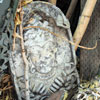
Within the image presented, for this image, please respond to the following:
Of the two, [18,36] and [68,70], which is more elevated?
[18,36]

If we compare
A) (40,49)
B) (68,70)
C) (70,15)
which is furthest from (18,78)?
(70,15)

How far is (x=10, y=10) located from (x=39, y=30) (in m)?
0.21

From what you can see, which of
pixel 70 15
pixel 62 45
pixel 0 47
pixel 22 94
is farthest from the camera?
pixel 70 15

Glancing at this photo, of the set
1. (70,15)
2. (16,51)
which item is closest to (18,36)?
(16,51)

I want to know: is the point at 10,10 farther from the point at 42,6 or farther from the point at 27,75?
the point at 27,75

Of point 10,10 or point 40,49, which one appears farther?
point 40,49

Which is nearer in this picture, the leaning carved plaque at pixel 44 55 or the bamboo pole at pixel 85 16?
the leaning carved plaque at pixel 44 55

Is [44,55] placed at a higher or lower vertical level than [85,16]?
lower

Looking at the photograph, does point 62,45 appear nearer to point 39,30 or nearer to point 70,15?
point 39,30

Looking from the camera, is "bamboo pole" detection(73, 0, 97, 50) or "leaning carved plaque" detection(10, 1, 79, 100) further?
"bamboo pole" detection(73, 0, 97, 50)

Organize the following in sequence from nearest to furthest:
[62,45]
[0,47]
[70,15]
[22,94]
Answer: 1. [0,47]
2. [22,94]
3. [62,45]
4. [70,15]

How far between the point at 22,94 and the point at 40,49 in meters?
0.25

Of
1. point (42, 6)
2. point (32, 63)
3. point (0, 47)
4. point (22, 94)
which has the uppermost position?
point (42, 6)

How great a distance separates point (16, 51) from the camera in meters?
1.09
